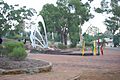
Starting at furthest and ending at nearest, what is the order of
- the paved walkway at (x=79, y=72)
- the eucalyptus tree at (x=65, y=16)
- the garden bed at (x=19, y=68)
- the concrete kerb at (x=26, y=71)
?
the eucalyptus tree at (x=65, y=16)
the garden bed at (x=19, y=68)
the concrete kerb at (x=26, y=71)
the paved walkway at (x=79, y=72)

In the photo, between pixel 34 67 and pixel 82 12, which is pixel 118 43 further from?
pixel 34 67

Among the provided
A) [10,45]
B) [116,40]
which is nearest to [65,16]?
[116,40]

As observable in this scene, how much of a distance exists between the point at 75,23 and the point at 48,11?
6.97 metres

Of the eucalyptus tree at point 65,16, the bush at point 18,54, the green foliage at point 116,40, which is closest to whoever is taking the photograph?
the bush at point 18,54

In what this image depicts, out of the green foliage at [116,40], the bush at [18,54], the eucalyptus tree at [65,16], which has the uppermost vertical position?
the eucalyptus tree at [65,16]

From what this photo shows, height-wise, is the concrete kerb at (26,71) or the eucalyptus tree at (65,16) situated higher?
the eucalyptus tree at (65,16)

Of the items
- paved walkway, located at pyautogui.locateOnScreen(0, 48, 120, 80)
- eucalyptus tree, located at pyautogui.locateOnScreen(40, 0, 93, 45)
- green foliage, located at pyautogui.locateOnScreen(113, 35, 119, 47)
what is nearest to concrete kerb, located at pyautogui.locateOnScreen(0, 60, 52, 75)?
paved walkway, located at pyautogui.locateOnScreen(0, 48, 120, 80)

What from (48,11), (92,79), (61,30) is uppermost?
(48,11)

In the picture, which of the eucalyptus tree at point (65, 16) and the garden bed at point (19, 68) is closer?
the garden bed at point (19, 68)

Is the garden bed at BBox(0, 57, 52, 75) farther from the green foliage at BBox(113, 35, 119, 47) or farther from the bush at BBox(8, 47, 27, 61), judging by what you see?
the green foliage at BBox(113, 35, 119, 47)

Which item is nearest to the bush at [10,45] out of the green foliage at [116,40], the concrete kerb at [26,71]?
the concrete kerb at [26,71]

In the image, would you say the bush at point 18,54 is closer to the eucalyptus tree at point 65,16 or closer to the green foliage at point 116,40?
the eucalyptus tree at point 65,16

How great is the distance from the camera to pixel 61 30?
7306 cm

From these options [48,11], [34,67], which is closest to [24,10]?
[48,11]
